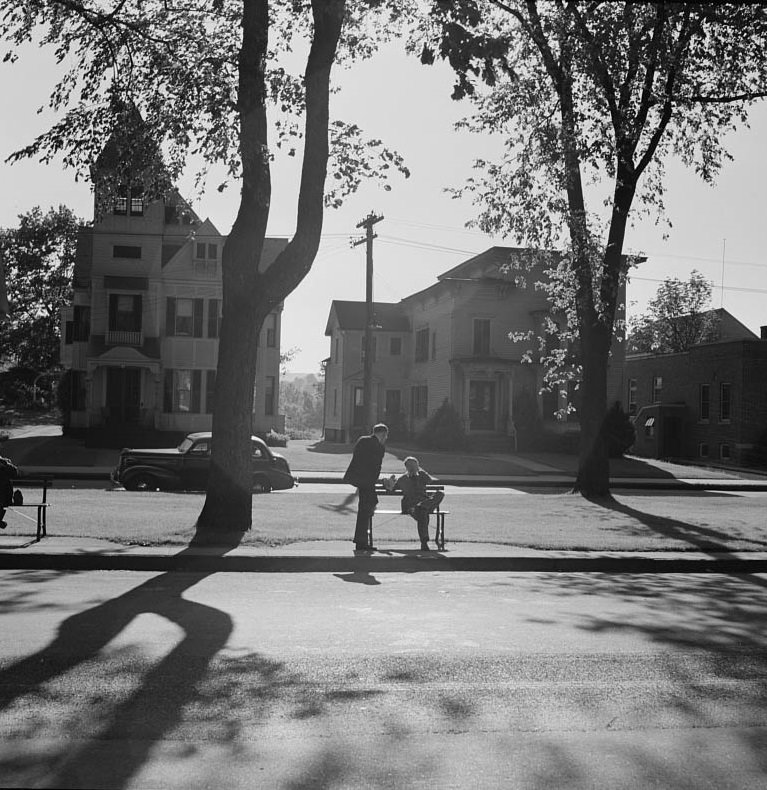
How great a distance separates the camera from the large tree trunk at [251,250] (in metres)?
15.2

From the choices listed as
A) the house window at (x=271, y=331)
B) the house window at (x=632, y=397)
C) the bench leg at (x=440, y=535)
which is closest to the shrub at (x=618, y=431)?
the house window at (x=632, y=397)

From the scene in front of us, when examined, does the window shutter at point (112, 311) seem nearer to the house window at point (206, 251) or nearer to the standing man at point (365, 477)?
the house window at point (206, 251)

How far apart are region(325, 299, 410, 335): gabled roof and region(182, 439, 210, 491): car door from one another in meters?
31.7

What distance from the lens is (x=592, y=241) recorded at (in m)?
24.0

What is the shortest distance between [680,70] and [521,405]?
25988mm

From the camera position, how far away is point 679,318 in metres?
77.6

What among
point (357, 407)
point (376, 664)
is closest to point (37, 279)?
point (357, 407)

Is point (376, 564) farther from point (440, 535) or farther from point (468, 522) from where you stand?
point (468, 522)

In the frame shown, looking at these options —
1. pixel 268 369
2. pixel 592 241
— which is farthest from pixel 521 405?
pixel 592 241

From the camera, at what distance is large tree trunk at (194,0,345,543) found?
15.2 m

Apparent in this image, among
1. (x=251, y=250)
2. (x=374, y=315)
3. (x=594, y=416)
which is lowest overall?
(x=594, y=416)

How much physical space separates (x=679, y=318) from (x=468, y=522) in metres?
63.6

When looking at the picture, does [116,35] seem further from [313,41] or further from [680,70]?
[680,70]

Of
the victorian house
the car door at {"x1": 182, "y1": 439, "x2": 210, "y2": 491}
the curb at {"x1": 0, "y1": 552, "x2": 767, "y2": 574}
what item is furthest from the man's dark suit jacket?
the victorian house
